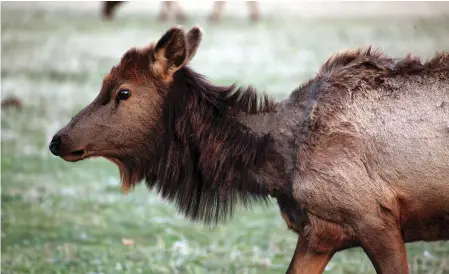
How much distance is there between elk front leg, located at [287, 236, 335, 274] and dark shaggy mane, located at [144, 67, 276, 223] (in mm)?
459

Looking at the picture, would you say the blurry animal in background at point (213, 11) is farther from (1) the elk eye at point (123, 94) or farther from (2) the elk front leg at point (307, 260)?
(2) the elk front leg at point (307, 260)

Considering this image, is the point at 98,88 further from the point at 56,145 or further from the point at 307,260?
the point at 307,260

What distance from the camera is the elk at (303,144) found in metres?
5.75

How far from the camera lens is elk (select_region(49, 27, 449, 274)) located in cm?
575

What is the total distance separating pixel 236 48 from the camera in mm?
20703

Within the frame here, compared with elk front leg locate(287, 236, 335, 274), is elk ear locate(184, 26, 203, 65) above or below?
above

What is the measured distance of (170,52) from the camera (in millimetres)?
6316

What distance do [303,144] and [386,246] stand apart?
887 mm

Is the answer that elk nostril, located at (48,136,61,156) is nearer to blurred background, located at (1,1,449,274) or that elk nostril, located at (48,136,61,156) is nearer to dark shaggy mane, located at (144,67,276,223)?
→ dark shaggy mane, located at (144,67,276,223)

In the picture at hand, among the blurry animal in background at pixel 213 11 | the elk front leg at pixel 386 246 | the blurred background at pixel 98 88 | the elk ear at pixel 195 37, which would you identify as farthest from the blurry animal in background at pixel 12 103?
the elk front leg at pixel 386 246

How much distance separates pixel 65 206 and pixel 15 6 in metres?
12.6

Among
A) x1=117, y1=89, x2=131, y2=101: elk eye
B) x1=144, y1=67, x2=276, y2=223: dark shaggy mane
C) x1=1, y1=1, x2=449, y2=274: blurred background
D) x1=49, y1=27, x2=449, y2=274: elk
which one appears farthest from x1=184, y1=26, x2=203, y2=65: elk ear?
x1=1, y1=1, x2=449, y2=274: blurred background

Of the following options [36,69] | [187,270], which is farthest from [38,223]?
[36,69]

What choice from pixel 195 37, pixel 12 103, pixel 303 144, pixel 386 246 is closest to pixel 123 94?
pixel 195 37
